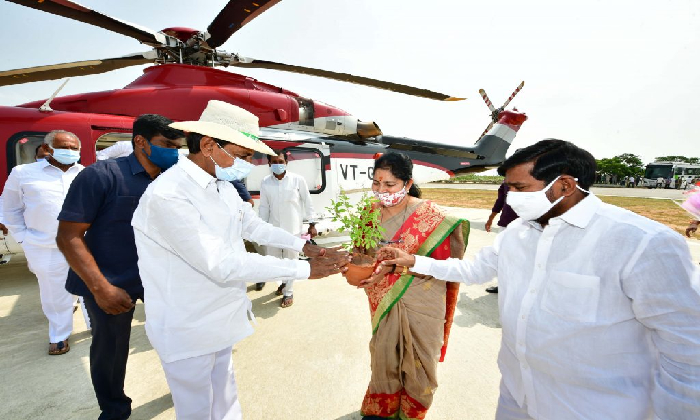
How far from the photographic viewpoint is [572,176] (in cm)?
130

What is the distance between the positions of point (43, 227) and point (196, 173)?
3199 millimetres

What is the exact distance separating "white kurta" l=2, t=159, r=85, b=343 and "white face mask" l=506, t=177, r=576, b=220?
4484 mm

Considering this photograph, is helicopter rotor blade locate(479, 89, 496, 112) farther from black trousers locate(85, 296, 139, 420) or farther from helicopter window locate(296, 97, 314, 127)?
black trousers locate(85, 296, 139, 420)

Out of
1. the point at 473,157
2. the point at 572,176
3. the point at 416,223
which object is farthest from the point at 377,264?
the point at 473,157

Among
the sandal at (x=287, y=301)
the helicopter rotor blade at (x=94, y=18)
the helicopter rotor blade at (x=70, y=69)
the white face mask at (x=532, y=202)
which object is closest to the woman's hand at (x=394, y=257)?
the white face mask at (x=532, y=202)

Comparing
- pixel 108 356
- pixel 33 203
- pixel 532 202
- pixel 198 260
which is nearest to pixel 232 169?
→ pixel 198 260

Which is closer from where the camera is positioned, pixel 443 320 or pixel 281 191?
pixel 443 320

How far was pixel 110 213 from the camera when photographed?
2.10 m

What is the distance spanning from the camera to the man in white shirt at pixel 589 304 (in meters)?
1.02

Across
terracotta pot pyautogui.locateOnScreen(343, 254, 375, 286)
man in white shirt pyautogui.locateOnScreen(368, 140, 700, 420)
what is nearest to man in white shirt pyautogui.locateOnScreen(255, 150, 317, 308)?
terracotta pot pyautogui.locateOnScreen(343, 254, 375, 286)

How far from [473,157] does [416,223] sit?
972cm

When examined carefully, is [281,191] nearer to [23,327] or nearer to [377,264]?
[377,264]

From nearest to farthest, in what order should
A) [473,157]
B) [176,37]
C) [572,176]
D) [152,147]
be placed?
[572,176], [152,147], [176,37], [473,157]

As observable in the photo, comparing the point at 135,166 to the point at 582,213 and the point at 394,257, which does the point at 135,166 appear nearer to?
the point at 394,257
